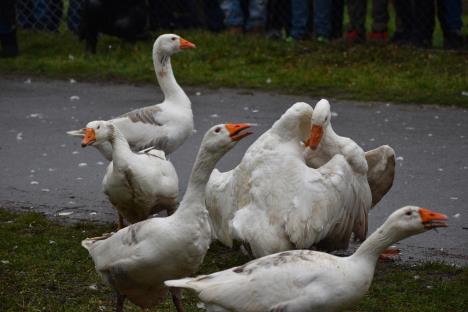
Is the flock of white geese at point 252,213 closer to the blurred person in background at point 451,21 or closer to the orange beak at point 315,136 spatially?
the orange beak at point 315,136

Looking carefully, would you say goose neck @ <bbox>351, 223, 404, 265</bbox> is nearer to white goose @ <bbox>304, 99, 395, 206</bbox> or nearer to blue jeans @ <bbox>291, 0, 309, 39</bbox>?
white goose @ <bbox>304, 99, 395, 206</bbox>

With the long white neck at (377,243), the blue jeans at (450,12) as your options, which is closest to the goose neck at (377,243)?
the long white neck at (377,243)

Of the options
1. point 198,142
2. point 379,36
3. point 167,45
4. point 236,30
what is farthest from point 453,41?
point 167,45

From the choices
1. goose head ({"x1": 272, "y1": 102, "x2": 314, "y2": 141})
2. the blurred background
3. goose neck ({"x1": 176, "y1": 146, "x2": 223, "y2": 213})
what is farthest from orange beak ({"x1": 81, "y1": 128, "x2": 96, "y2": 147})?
the blurred background

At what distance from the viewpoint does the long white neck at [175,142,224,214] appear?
5.70 meters

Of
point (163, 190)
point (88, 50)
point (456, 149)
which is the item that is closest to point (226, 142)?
point (163, 190)

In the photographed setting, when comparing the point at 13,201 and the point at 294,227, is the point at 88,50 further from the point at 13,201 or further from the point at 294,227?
the point at 294,227

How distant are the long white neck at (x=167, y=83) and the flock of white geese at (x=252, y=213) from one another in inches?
0.5

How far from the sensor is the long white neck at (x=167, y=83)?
30.4 feet

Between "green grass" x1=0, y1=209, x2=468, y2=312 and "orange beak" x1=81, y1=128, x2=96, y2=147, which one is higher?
"orange beak" x1=81, y1=128, x2=96, y2=147

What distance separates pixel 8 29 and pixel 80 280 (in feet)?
28.5

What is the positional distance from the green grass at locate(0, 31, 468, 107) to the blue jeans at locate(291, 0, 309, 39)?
40 cm

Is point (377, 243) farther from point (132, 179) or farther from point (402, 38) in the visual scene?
point (402, 38)

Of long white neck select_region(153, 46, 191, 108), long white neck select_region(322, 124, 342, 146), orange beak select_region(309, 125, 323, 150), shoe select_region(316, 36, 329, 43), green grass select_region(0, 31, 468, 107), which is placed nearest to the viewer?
orange beak select_region(309, 125, 323, 150)
